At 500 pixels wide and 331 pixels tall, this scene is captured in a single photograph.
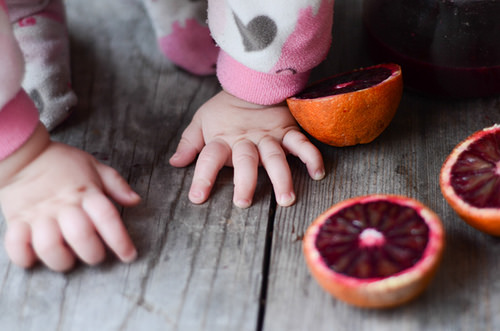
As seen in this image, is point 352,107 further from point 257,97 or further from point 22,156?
point 22,156

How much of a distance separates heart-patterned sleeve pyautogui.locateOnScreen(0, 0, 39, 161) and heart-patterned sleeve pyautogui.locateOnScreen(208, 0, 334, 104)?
274mm

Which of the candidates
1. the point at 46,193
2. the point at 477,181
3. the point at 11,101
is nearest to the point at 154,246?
the point at 46,193

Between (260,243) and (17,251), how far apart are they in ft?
0.96

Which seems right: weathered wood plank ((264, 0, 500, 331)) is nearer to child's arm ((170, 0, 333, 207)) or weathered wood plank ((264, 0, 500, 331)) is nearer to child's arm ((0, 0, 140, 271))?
child's arm ((170, 0, 333, 207))

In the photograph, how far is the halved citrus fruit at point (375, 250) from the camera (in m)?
0.56

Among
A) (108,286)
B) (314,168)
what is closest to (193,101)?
(314,168)

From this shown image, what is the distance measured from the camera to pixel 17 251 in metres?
0.68

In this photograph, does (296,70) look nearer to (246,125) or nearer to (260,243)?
(246,125)

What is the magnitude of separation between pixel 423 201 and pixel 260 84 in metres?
0.28

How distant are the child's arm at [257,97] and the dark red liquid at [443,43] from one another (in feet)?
0.40

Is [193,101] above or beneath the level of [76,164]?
beneath

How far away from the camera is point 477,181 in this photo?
0.65m

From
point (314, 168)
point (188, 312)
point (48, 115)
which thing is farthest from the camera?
point (48, 115)

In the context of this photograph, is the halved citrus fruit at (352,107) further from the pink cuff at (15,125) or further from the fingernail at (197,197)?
the pink cuff at (15,125)
